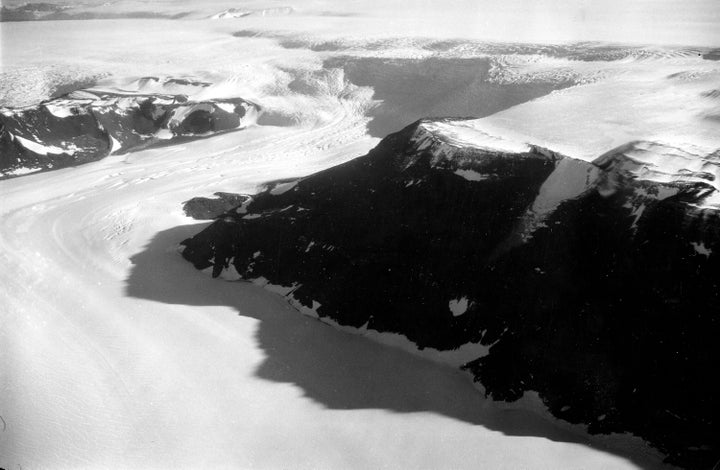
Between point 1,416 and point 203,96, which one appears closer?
point 1,416

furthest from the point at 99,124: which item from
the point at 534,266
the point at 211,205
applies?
the point at 534,266

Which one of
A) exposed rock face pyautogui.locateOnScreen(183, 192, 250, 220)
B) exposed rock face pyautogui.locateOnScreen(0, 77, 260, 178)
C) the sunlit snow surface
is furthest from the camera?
exposed rock face pyautogui.locateOnScreen(0, 77, 260, 178)

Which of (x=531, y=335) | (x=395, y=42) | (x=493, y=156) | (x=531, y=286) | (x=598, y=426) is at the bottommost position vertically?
(x=598, y=426)

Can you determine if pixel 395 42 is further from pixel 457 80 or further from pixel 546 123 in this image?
pixel 546 123

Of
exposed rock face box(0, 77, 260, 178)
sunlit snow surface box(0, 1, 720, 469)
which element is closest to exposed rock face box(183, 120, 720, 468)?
sunlit snow surface box(0, 1, 720, 469)

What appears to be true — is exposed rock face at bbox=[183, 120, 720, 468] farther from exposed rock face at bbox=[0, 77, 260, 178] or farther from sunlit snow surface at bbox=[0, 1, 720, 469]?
exposed rock face at bbox=[0, 77, 260, 178]

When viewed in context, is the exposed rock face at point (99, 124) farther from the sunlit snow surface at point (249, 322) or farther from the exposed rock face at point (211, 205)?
the exposed rock face at point (211, 205)

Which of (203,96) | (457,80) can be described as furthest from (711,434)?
(203,96)
